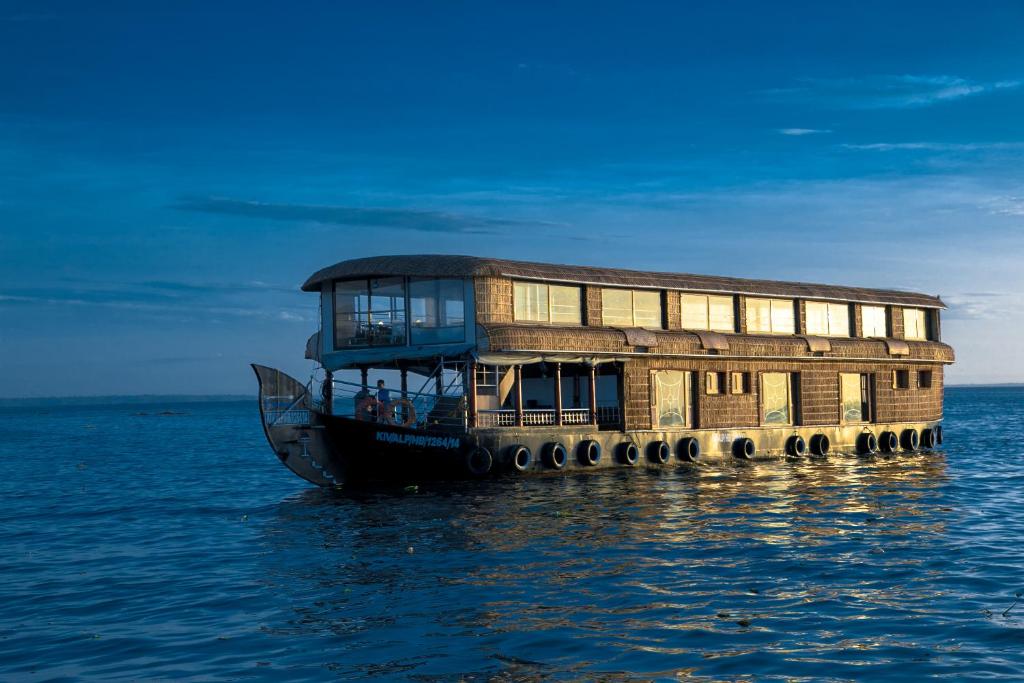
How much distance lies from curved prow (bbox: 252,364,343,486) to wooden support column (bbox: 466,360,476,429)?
4.01 metres

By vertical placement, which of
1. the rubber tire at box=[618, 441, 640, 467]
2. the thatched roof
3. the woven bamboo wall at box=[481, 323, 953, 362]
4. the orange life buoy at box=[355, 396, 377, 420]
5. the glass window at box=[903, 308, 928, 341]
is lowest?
the rubber tire at box=[618, 441, 640, 467]

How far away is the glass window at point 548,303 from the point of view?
30.3 meters

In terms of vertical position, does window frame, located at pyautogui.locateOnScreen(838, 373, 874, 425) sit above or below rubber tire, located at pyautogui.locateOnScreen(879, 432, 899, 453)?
above

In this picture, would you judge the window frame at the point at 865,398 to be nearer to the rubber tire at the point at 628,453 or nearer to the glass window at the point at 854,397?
the glass window at the point at 854,397

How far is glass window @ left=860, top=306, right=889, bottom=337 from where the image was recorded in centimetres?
4103

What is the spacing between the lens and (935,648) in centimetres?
1201

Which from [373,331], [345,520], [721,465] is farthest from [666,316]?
[345,520]

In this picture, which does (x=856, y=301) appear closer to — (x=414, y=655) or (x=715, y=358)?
(x=715, y=358)

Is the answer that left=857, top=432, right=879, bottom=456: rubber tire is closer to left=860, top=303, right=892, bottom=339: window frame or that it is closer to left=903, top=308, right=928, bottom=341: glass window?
left=860, top=303, right=892, bottom=339: window frame

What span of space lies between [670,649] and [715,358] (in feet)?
77.4

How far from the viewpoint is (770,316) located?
37.8 meters

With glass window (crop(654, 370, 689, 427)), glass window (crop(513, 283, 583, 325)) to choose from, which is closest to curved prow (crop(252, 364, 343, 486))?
glass window (crop(513, 283, 583, 325))

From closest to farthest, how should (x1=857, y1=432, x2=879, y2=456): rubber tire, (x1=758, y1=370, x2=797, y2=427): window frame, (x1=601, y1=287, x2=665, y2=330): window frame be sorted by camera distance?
(x1=601, y1=287, x2=665, y2=330): window frame → (x1=758, y1=370, x2=797, y2=427): window frame → (x1=857, y1=432, x2=879, y2=456): rubber tire

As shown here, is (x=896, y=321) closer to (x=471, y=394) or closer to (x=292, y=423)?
(x=471, y=394)
